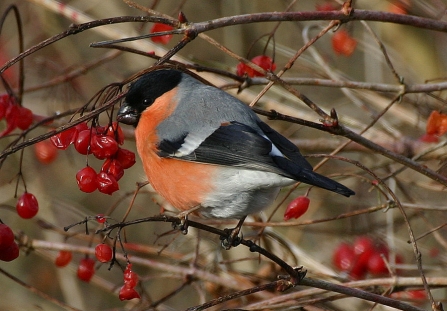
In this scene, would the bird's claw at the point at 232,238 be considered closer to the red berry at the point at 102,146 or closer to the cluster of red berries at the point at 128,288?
the cluster of red berries at the point at 128,288

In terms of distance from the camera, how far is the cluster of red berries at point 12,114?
2600mm

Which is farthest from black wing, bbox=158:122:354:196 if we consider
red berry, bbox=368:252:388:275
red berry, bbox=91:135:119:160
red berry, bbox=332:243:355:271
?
red berry, bbox=332:243:355:271

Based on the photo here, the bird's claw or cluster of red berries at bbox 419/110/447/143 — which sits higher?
cluster of red berries at bbox 419/110/447/143

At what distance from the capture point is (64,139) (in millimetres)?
2205

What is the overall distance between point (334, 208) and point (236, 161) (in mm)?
2391

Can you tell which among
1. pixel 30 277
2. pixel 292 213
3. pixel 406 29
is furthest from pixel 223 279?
pixel 30 277

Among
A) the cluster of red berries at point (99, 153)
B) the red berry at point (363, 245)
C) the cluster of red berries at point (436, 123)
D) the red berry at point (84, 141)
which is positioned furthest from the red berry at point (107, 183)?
the red berry at point (363, 245)

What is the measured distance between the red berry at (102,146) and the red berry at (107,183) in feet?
0.24

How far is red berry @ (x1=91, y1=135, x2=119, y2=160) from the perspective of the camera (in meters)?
2.12

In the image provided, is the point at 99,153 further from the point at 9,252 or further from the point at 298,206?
the point at 298,206

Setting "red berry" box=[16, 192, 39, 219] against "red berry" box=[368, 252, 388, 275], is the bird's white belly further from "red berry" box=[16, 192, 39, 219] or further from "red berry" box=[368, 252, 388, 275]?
"red berry" box=[368, 252, 388, 275]

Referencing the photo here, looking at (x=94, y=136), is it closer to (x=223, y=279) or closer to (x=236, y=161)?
(x=236, y=161)

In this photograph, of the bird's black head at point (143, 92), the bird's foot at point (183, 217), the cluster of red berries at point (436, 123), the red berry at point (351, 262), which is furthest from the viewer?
the red berry at point (351, 262)

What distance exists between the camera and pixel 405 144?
346cm
